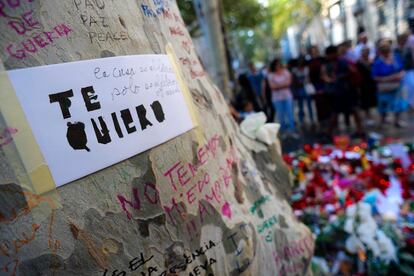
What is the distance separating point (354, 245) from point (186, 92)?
68.9 inches

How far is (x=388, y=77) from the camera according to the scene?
21.0 ft

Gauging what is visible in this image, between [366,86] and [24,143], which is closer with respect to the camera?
[24,143]

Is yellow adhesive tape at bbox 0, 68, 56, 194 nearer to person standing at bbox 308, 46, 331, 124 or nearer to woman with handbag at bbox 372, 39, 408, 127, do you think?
woman with handbag at bbox 372, 39, 408, 127

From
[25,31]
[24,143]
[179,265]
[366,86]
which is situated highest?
[25,31]

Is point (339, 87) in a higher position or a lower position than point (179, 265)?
lower

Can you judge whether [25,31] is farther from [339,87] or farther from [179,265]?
[339,87]

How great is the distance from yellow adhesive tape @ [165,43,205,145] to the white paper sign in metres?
0.11

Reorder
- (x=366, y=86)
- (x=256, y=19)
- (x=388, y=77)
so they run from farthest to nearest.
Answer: (x=256, y=19), (x=366, y=86), (x=388, y=77)

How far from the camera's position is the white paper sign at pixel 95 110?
915 millimetres

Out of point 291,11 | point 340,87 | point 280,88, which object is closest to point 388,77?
point 340,87

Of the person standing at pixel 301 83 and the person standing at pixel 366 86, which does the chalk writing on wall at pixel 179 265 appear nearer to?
the person standing at pixel 366 86

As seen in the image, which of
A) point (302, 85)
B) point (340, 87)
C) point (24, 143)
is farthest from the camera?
point (302, 85)

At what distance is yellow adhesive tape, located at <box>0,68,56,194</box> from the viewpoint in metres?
0.87

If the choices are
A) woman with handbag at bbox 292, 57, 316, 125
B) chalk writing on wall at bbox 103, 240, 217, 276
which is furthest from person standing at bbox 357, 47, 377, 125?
chalk writing on wall at bbox 103, 240, 217, 276
